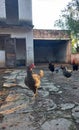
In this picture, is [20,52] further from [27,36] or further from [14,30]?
[14,30]

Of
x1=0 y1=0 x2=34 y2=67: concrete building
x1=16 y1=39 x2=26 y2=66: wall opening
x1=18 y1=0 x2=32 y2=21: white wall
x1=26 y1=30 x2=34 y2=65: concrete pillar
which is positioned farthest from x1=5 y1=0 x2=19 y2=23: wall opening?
x1=16 y1=39 x2=26 y2=66: wall opening

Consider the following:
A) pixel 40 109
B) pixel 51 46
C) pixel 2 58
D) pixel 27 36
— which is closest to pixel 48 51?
pixel 51 46

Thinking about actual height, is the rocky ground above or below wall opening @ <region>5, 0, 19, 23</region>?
below

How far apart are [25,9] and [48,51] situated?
873cm

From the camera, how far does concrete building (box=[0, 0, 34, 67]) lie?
596 inches

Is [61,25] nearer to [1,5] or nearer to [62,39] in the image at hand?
[62,39]

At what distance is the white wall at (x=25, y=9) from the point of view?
15.6 m

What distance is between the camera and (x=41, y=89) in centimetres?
757

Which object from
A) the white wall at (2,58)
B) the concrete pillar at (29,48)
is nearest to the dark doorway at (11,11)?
the concrete pillar at (29,48)

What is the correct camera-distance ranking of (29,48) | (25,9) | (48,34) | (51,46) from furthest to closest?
(51,46), (48,34), (29,48), (25,9)

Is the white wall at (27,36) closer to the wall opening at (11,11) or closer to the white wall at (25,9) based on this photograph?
the white wall at (25,9)

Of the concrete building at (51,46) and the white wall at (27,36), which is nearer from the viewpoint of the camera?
the white wall at (27,36)

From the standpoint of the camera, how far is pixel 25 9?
621 inches

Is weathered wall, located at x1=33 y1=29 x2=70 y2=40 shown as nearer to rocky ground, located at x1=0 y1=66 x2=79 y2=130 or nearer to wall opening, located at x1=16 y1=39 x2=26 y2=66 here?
wall opening, located at x1=16 y1=39 x2=26 y2=66
